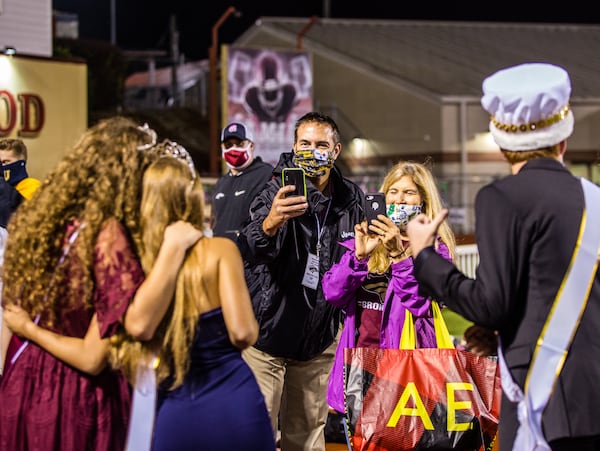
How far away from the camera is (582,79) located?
109ft

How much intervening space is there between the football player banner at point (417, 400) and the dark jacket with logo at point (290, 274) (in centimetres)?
59

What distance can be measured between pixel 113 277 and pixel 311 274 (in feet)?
6.14

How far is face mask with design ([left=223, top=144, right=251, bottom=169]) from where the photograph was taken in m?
7.79

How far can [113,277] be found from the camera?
9.88 feet

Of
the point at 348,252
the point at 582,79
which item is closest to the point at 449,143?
the point at 582,79

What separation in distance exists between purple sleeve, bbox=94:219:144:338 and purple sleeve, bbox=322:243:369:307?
64.6 inches

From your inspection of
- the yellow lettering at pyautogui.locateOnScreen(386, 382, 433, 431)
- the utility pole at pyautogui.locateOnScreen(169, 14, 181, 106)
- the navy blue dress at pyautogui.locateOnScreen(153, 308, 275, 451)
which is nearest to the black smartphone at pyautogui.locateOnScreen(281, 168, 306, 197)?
the yellow lettering at pyautogui.locateOnScreen(386, 382, 433, 431)

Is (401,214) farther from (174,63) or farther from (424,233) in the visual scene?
(174,63)

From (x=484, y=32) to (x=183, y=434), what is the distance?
3837cm

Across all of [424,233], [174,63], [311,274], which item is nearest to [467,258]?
[311,274]

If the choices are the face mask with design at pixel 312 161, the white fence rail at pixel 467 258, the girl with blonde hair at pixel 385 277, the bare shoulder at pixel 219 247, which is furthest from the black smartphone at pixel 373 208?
the white fence rail at pixel 467 258

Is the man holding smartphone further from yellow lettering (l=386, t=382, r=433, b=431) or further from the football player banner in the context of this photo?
yellow lettering (l=386, t=382, r=433, b=431)

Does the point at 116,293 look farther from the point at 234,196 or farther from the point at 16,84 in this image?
the point at 16,84

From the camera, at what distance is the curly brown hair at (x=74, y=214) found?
10.1 ft
